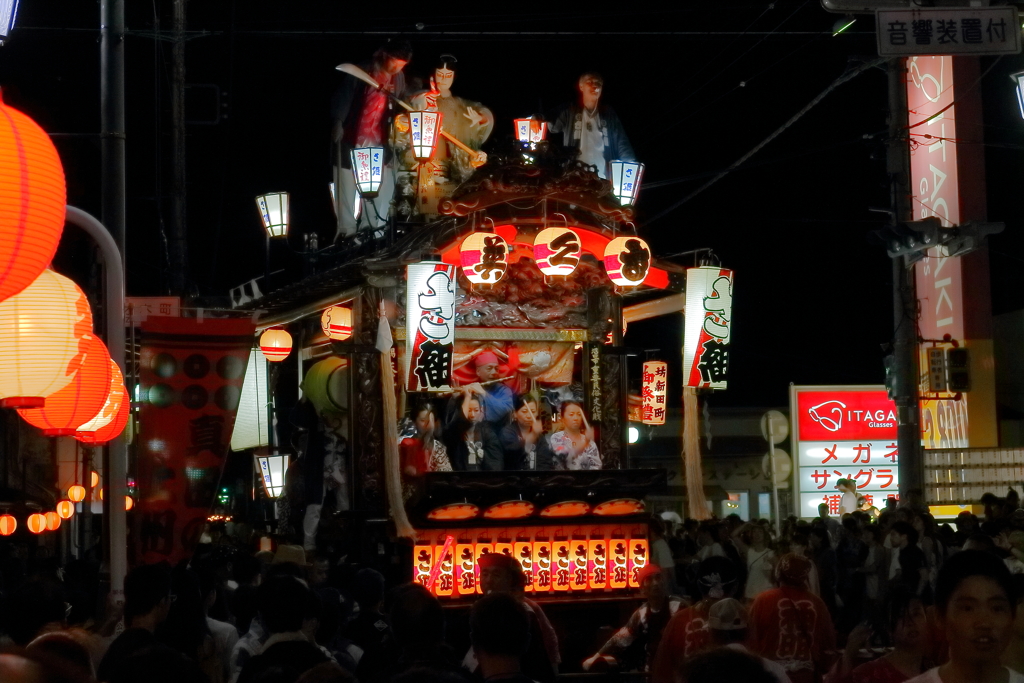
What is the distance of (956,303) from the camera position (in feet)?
75.4

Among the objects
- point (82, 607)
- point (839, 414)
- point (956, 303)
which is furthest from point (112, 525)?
point (839, 414)

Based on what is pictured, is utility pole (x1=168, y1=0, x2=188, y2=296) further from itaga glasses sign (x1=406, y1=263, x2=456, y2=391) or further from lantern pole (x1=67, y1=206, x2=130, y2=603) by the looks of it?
lantern pole (x1=67, y1=206, x2=130, y2=603)

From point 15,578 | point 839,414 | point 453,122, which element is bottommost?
point 15,578

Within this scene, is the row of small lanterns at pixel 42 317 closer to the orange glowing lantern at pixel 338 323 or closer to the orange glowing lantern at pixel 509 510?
the orange glowing lantern at pixel 509 510

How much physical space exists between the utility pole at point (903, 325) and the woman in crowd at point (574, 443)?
444 cm

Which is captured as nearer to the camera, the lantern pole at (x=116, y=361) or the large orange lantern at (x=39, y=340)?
the large orange lantern at (x=39, y=340)

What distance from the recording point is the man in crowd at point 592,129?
64.2ft

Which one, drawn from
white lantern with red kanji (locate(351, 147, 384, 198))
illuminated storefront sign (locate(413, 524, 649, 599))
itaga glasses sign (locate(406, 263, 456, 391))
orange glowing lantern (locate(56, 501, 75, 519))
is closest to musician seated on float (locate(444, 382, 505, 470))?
itaga glasses sign (locate(406, 263, 456, 391))

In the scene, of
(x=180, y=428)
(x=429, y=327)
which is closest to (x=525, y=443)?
(x=429, y=327)

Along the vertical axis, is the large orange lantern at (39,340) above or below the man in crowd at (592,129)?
below

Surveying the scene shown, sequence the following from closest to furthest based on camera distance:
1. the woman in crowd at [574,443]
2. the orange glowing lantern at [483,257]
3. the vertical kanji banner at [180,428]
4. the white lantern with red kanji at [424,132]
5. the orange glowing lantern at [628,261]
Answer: the vertical kanji banner at [180,428] < the orange glowing lantern at [483,257] < the orange glowing lantern at [628,261] < the woman in crowd at [574,443] < the white lantern with red kanji at [424,132]

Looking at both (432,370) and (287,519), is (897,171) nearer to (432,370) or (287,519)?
(432,370)

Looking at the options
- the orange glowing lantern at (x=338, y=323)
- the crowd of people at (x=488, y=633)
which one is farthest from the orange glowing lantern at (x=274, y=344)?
the crowd of people at (x=488, y=633)

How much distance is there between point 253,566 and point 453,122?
9493 millimetres
